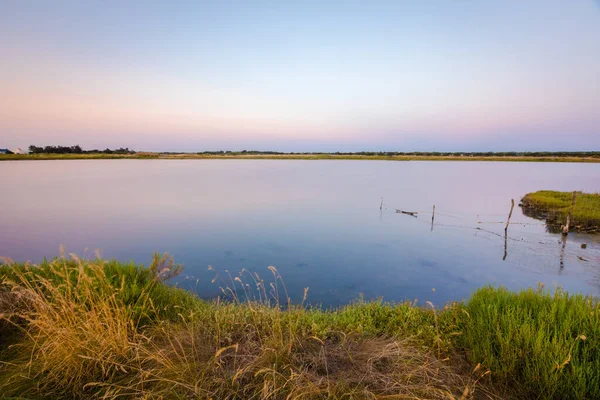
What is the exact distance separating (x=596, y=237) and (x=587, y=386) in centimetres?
2717

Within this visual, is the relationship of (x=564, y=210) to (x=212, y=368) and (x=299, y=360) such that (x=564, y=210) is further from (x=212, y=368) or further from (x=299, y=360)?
(x=212, y=368)

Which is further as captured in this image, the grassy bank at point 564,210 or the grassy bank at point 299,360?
the grassy bank at point 564,210

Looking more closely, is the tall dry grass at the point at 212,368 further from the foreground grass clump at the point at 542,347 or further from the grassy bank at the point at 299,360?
the foreground grass clump at the point at 542,347

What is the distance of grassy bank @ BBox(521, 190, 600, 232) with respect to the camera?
85.1 ft

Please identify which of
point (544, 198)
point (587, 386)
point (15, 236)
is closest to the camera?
point (587, 386)

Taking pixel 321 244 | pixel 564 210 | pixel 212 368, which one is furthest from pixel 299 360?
pixel 564 210

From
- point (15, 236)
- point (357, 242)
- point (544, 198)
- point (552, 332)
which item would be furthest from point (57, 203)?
point (544, 198)

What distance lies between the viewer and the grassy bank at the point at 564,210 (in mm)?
25941

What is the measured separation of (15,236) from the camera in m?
22.0

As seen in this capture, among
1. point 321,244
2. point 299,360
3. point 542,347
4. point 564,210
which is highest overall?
point 542,347

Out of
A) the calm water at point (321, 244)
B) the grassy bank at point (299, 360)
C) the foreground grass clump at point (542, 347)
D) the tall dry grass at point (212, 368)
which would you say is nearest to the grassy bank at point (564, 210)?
the calm water at point (321, 244)

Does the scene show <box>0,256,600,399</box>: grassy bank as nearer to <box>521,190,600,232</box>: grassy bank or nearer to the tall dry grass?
the tall dry grass

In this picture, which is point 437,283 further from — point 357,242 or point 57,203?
point 57,203

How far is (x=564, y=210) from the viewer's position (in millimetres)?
29859
